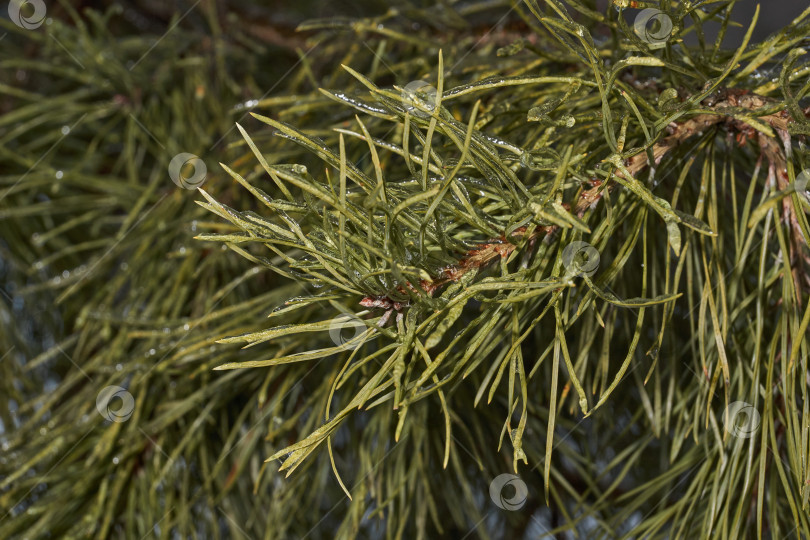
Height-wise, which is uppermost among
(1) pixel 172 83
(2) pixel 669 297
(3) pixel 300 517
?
(1) pixel 172 83

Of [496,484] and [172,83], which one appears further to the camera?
[172,83]

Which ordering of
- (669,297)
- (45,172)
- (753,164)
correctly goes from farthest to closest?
1. (45,172)
2. (753,164)
3. (669,297)

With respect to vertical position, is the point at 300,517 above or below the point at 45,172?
below

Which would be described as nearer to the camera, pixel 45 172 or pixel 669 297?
pixel 669 297

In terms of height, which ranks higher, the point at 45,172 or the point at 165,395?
the point at 45,172

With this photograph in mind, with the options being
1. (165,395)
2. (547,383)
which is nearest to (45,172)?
(165,395)

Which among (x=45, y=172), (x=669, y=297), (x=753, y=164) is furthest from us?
(x=45, y=172)

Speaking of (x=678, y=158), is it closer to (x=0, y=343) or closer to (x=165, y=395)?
(x=165, y=395)

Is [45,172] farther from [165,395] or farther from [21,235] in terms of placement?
[165,395]

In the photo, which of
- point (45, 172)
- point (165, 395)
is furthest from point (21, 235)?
point (165, 395)
